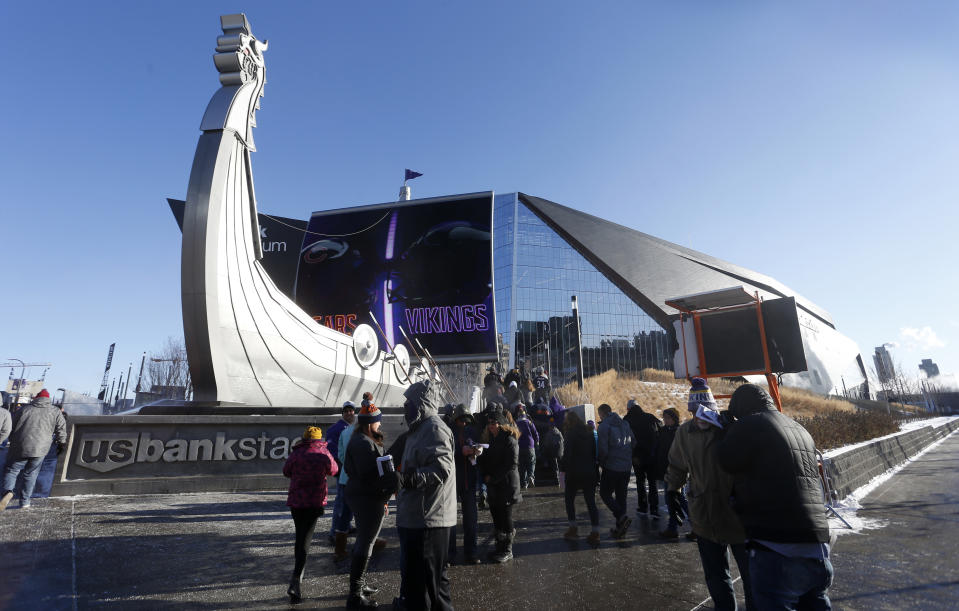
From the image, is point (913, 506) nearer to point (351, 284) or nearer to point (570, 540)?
point (570, 540)

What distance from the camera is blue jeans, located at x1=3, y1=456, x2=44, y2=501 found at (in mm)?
6605

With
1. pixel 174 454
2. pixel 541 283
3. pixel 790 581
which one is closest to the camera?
pixel 790 581

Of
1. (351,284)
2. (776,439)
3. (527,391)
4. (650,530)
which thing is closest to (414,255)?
(351,284)

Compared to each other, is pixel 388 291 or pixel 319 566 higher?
pixel 388 291

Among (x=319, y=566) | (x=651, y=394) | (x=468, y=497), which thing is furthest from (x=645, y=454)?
(x=651, y=394)

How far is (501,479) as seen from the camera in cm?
516

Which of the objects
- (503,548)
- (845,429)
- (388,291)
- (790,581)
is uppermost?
(388,291)

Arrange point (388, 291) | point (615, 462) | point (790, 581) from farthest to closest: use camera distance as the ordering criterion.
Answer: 1. point (388, 291)
2. point (615, 462)
3. point (790, 581)

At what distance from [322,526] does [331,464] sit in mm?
2792

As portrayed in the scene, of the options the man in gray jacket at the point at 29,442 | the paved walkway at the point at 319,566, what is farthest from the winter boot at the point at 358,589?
the man in gray jacket at the point at 29,442

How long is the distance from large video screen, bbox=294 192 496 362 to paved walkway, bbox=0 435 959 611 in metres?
24.6

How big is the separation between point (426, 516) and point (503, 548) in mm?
2283

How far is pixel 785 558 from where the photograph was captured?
2.28 metres

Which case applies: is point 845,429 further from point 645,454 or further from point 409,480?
point 409,480
